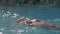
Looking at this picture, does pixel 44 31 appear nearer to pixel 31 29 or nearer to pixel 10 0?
pixel 31 29

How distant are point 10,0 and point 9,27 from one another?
3184 cm

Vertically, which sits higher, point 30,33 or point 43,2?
point 30,33

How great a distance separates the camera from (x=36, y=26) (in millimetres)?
16969

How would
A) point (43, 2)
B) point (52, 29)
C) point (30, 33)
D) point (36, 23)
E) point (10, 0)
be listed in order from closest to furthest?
point (30, 33)
point (52, 29)
point (36, 23)
point (43, 2)
point (10, 0)

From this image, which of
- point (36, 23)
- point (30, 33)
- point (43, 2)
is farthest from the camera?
point (43, 2)

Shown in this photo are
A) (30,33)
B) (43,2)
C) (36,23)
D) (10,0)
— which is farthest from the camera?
(10,0)

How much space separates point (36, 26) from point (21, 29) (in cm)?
129

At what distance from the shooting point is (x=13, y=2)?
4691 centimetres

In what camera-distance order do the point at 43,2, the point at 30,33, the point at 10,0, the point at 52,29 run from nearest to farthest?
the point at 30,33 < the point at 52,29 < the point at 43,2 < the point at 10,0

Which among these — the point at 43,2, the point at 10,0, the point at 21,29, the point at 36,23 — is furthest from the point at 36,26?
the point at 10,0

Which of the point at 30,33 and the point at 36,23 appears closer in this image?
the point at 30,33

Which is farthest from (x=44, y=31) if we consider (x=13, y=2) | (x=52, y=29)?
(x=13, y=2)

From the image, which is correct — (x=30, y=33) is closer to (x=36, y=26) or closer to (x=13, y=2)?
(x=36, y=26)

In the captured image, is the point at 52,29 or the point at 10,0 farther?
the point at 10,0
